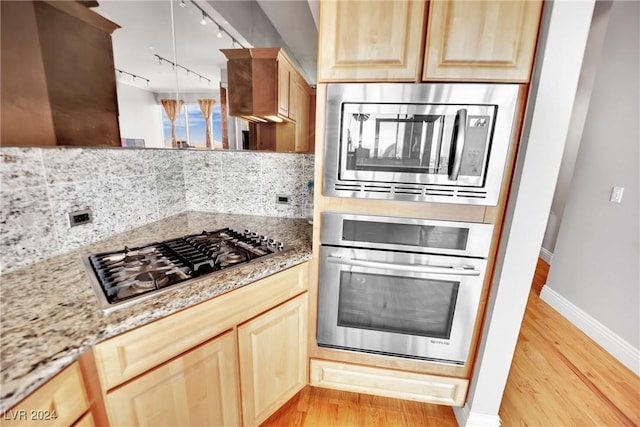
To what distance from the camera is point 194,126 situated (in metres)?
1.63

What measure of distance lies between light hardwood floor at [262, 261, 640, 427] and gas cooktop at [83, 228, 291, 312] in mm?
951

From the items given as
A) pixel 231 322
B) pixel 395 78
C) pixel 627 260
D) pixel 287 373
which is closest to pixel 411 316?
pixel 287 373

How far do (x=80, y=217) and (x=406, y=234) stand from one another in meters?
1.47

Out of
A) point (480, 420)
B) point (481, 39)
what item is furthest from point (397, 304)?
point (481, 39)

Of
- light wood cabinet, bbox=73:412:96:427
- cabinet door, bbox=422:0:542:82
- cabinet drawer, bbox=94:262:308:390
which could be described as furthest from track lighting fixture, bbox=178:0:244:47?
light wood cabinet, bbox=73:412:96:427

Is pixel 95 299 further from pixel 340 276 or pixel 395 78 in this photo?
pixel 395 78

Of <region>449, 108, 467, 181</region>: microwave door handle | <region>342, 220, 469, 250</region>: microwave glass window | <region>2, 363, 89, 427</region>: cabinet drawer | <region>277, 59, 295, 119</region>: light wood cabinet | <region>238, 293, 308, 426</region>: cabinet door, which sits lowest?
<region>238, 293, 308, 426</region>: cabinet door

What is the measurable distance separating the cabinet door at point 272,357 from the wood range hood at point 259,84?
112 cm

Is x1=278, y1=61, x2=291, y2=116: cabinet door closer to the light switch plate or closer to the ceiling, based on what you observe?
the ceiling

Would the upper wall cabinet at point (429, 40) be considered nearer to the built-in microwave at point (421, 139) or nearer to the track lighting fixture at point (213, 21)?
the built-in microwave at point (421, 139)

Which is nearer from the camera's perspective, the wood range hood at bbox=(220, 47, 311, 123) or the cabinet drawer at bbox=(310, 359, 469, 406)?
the cabinet drawer at bbox=(310, 359, 469, 406)

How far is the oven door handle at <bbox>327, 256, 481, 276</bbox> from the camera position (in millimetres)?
1183

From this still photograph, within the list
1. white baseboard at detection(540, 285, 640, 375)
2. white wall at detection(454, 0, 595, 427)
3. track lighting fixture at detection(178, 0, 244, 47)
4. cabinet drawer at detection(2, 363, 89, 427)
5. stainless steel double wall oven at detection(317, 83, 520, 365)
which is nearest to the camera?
cabinet drawer at detection(2, 363, 89, 427)

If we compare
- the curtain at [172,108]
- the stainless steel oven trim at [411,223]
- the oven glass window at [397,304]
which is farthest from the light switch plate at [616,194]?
the curtain at [172,108]
